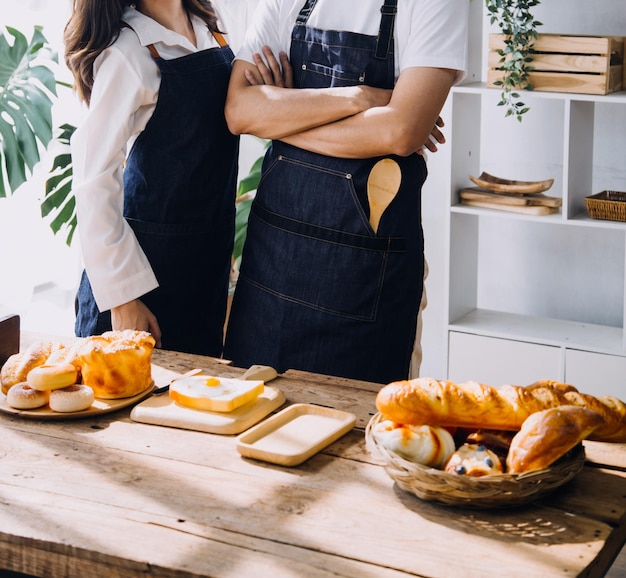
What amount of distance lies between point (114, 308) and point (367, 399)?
749 millimetres

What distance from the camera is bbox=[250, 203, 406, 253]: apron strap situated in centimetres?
222

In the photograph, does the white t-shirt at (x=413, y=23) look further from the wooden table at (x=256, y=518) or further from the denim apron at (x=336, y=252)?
the wooden table at (x=256, y=518)

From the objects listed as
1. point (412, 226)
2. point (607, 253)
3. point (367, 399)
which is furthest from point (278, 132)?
point (607, 253)

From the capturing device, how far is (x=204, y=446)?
1.54 metres

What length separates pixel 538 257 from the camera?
3844 millimetres

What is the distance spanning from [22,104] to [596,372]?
91.0 inches

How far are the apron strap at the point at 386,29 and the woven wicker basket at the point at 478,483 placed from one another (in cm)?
115

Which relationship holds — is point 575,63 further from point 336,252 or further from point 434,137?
point 336,252

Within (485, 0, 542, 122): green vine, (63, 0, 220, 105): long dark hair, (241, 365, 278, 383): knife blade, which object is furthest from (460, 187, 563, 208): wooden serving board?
(241, 365, 278, 383): knife blade

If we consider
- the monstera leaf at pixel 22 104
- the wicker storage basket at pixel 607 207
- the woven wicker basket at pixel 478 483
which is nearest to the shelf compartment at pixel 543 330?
the wicker storage basket at pixel 607 207

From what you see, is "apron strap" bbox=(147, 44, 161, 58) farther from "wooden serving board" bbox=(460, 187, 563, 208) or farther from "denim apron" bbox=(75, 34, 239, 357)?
"wooden serving board" bbox=(460, 187, 563, 208)

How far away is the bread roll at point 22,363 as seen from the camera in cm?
172

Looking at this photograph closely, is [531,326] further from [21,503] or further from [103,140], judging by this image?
[21,503]

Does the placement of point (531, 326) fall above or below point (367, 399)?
below
